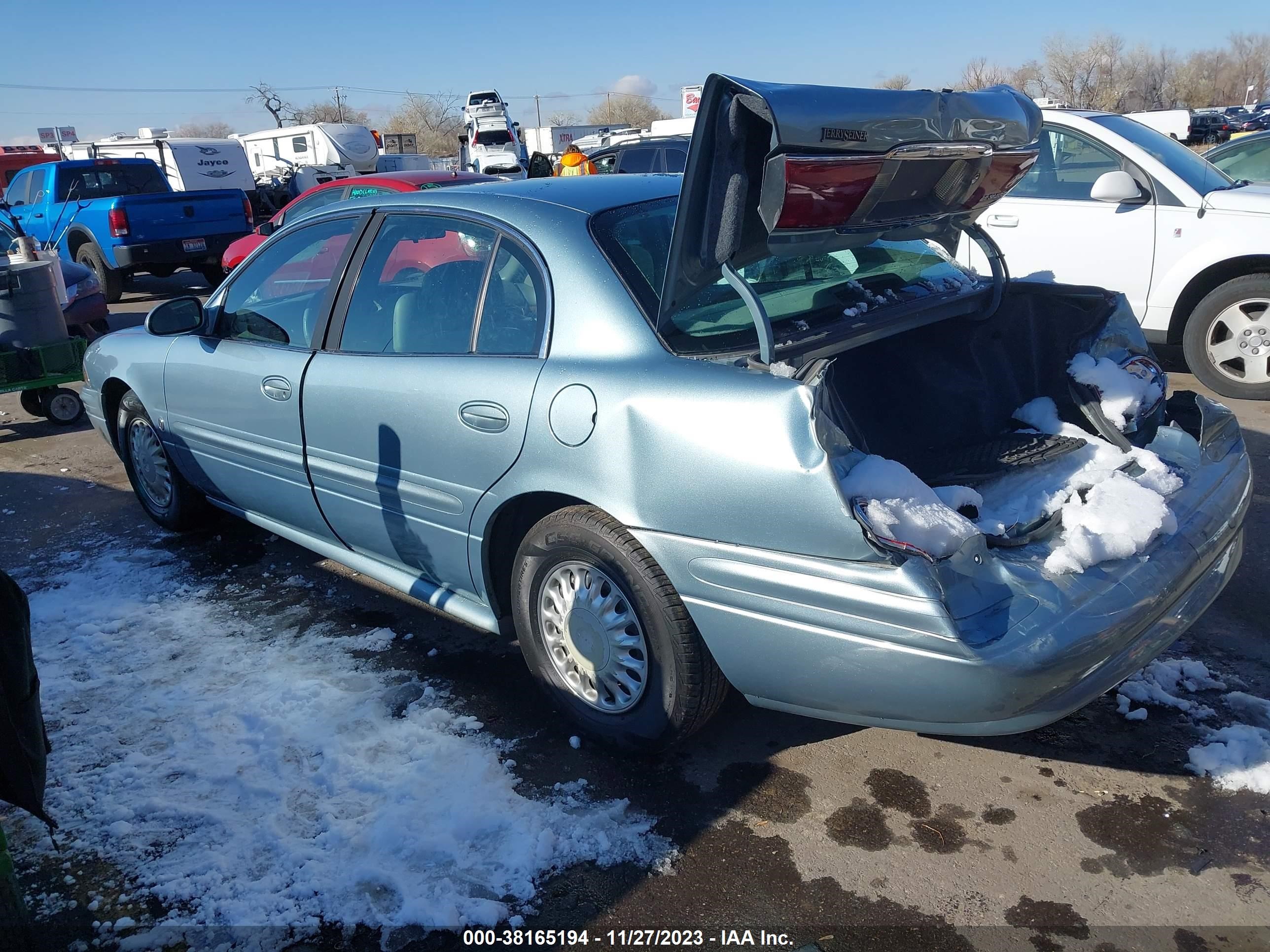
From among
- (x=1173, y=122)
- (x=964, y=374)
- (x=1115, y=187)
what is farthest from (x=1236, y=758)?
(x=1173, y=122)

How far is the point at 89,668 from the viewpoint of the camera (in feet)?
12.0

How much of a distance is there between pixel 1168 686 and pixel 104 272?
1376 centimetres

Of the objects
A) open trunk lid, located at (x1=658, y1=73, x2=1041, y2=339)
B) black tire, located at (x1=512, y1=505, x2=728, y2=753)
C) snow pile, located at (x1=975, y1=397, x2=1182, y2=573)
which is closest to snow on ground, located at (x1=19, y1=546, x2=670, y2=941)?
black tire, located at (x1=512, y1=505, x2=728, y2=753)

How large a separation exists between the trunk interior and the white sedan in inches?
103

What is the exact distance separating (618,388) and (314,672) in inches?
66.9

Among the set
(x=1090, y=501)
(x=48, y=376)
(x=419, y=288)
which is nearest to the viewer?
(x=1090, y=501)

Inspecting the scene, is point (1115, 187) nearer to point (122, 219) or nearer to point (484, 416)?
point (484, 416)

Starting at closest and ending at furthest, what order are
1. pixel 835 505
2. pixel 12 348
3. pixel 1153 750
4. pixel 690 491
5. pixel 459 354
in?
pixel 835 505 < pixel 690 491 < pixel 1153 750 < pixel 459 354 < pixel 12 348

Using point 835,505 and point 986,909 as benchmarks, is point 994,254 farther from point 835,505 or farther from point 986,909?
point 986,909

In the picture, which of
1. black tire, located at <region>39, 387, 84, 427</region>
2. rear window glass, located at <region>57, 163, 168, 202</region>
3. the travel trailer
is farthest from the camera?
the travel trailer

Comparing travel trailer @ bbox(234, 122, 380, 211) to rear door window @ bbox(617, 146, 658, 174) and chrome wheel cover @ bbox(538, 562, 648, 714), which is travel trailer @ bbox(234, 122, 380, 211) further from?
chrome wheel cover @ bbox(538, 562, 648, 714)

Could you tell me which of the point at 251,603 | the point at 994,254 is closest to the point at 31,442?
the point at 251,603

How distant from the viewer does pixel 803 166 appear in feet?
7.71

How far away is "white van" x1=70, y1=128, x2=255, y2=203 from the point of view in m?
21.8
